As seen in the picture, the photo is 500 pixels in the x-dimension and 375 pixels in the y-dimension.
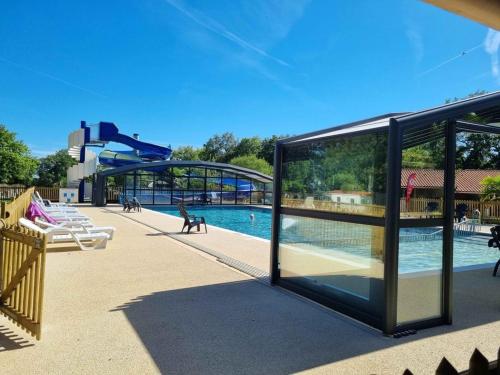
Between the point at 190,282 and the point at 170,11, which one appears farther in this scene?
the point at 170,11

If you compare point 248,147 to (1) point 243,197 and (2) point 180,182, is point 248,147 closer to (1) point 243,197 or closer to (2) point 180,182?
(1) point 243,197

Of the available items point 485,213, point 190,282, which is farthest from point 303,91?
point 190,282

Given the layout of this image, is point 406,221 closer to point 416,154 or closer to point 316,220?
point 416,154

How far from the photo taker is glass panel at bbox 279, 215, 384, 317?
164 inches

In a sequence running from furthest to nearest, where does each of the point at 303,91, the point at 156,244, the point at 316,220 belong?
the point at 303,91 → the point at 156,244 → the point at 316,220

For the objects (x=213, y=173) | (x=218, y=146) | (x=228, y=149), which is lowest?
(x=213, y=173)

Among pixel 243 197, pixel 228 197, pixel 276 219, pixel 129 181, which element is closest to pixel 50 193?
pixel 129 181

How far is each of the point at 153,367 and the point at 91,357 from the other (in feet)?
1.94

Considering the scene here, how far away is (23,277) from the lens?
12.4 feet

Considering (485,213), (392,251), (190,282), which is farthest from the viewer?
(485,213)

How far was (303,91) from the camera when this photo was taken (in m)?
45.6

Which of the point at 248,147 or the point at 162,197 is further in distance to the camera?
the point at 248,147

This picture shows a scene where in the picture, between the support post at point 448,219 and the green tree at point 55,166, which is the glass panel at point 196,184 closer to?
the green tree at point 55,166

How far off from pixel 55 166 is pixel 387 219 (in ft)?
151
